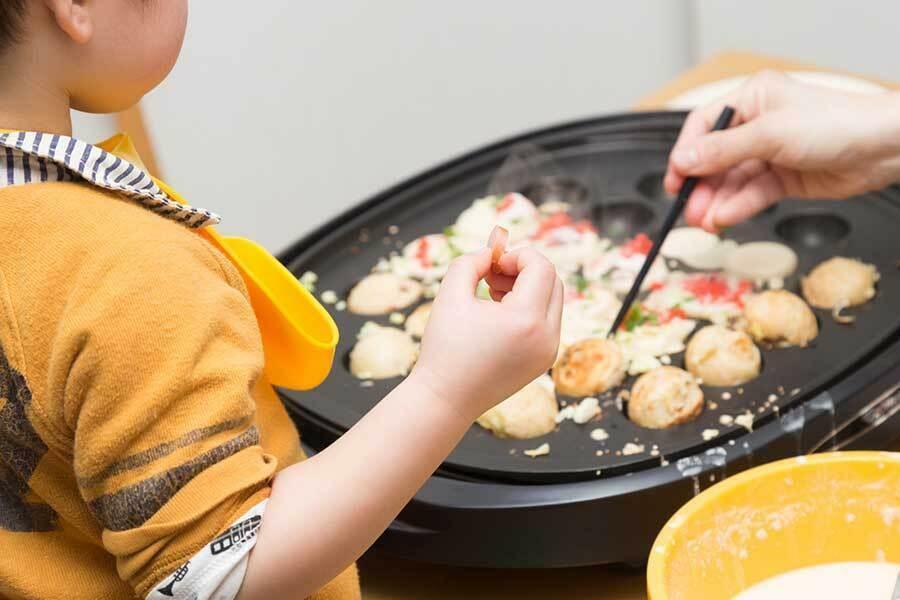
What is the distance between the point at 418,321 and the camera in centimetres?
129

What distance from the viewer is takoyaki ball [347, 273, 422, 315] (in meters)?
1.33

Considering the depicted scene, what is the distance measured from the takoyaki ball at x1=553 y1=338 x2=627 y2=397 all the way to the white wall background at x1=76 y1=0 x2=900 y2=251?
919 millimetres

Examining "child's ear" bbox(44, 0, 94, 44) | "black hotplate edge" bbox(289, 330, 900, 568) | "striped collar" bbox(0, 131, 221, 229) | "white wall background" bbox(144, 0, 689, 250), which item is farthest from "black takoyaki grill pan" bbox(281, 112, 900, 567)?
"white wall background" bbox(144, 0, 689, 250)

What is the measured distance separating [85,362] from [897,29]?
7.70ft

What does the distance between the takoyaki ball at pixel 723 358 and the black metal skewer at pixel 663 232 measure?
0.29 feet

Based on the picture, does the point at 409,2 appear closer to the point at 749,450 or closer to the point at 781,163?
the point at 781,163

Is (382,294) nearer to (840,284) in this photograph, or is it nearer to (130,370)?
(840,284)

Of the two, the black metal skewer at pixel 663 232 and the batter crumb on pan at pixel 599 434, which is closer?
the batter crumb on pan at pixel 599 434

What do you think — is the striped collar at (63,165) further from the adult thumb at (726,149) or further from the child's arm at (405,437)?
the adult thumb at (726,149)

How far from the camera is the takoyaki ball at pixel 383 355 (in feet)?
3.99

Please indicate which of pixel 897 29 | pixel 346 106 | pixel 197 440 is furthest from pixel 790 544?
pixel 897 29

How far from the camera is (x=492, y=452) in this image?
1.06 m

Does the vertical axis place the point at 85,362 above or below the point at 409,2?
above

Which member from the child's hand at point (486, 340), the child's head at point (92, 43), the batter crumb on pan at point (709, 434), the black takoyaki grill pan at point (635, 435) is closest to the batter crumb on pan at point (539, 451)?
the black takoyaki grill pan at point (635, 435)
